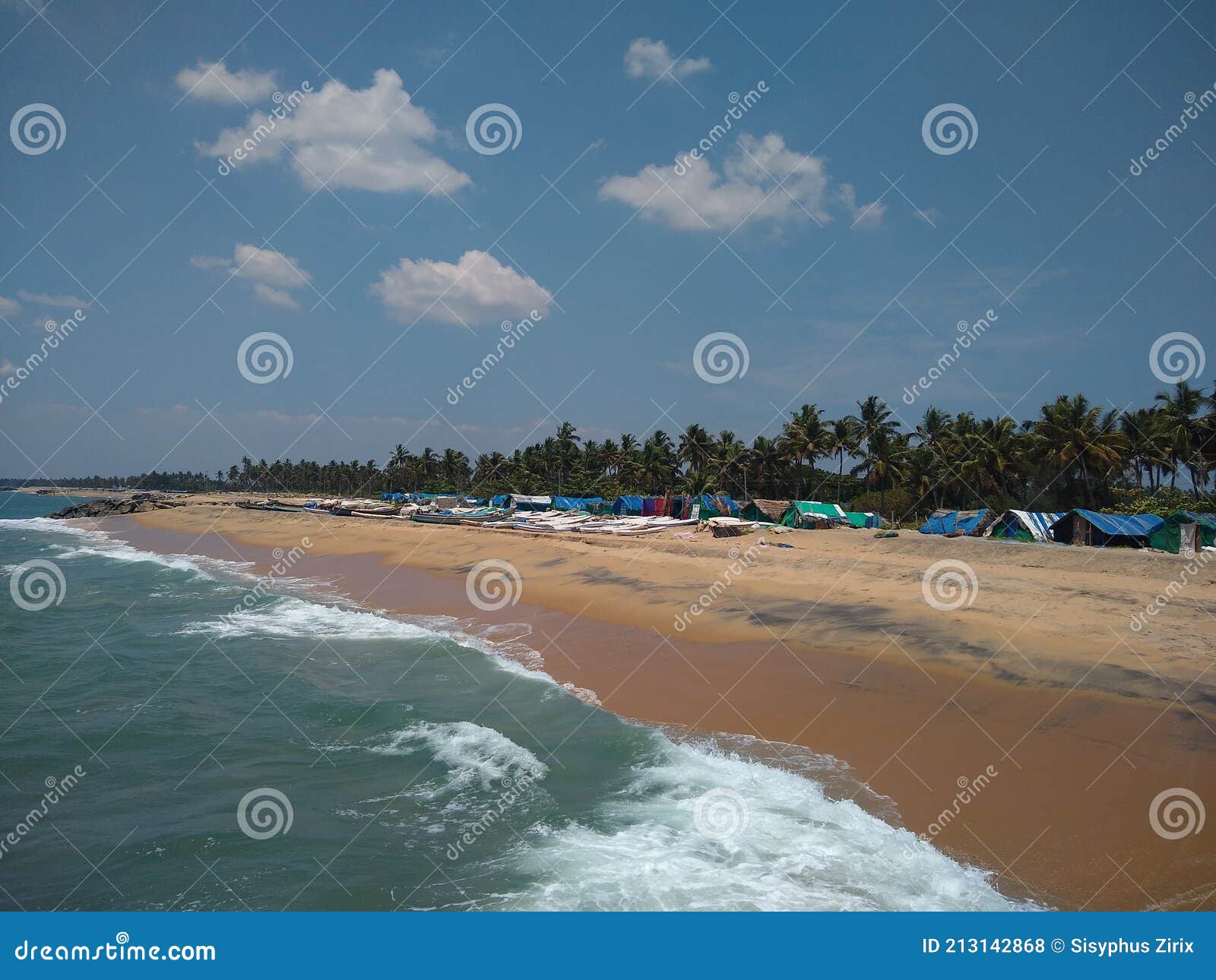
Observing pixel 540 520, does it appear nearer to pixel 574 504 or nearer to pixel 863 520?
pixel 574 504

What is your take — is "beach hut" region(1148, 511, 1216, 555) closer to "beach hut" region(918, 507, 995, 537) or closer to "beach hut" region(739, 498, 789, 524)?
"beach hut" region(918, 507, 995, 537)

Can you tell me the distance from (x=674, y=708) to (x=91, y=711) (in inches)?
491

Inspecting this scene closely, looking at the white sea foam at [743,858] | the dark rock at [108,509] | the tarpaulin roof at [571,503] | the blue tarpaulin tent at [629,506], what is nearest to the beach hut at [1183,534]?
the white sea foam at [743,858]

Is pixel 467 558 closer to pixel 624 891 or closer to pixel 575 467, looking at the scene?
pixel 624 891

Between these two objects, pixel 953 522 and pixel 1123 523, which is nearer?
pixel 1123 523

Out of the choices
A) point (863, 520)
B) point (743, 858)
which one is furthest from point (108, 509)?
point (743, 858)

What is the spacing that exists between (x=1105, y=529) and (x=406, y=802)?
33904mm

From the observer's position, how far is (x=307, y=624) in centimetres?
2130

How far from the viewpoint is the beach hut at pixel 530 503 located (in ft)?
214

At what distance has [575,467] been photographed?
284 feet

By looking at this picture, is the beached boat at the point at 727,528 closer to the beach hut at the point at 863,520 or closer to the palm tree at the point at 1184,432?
the beach hut at the point at 863,520

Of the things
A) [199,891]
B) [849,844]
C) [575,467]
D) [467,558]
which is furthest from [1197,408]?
[575,467]

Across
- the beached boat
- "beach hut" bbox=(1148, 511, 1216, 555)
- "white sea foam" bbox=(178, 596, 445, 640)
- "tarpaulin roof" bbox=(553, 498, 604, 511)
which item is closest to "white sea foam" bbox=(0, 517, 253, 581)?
"white sea foam" bbox=(178, 596, 445, 640)

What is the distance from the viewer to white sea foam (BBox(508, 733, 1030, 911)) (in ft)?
23.0
